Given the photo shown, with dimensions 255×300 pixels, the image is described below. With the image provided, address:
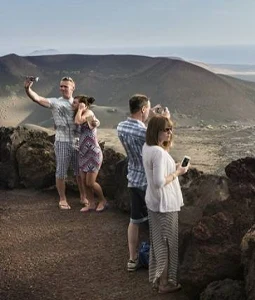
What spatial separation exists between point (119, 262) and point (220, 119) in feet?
68.5

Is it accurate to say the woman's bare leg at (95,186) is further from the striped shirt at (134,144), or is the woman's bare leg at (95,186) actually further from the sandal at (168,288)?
the sandal at (168,288)

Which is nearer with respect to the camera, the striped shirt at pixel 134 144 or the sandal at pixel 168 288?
the sandal at pixel 168 288

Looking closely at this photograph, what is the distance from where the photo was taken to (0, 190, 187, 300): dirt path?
4.65m

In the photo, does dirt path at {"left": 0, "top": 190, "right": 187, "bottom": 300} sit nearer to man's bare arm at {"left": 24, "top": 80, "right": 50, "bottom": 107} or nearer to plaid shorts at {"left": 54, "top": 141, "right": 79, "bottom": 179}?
plaid shorts at {"left": 54, "top": 141, "right": 79, "bottom": 179}

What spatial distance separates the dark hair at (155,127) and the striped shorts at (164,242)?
58 cm

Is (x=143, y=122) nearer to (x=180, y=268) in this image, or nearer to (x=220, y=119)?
(x=180, y=268)

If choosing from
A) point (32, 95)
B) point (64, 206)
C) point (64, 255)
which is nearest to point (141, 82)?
point (64, 206)

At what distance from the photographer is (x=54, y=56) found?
133ft

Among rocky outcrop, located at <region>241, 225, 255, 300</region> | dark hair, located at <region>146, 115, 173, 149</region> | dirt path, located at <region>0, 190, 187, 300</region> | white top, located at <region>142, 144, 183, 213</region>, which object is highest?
dark hair, located at <region>146, 115, 173, 149</region>

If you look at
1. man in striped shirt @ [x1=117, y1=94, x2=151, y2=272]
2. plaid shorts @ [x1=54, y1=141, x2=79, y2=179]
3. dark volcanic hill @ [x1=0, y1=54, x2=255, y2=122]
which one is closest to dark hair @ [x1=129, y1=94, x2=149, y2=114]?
man in striped shirt @ [x1=117, y1=94, x2=151, y2=272]

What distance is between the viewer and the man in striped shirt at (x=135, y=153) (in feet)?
14.6

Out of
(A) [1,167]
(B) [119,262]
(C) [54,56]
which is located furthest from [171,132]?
(C) [54,56]

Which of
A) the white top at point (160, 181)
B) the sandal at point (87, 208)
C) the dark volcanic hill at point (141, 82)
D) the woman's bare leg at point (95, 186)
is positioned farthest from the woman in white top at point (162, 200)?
the dark volcanic hill at point (141, 82)

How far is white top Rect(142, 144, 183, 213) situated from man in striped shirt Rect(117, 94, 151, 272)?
406 mm
